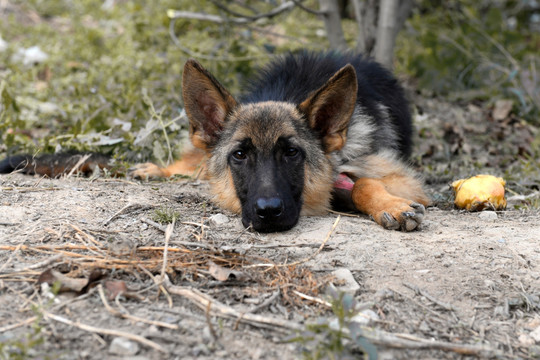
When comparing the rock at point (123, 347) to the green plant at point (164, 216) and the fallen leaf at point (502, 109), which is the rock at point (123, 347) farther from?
the fallen leaf at point (502, 109)

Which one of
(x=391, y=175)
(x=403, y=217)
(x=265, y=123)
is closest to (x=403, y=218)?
(x=403, y=217)

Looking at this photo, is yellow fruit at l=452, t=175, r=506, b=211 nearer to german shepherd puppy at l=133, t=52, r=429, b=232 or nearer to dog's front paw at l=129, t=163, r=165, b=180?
german shepherd puppy at l=133, t=52, r=429, b=232

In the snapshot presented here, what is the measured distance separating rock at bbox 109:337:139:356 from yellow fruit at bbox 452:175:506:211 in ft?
10.1

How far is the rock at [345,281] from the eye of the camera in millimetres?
2709

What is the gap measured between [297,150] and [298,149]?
0.04ft

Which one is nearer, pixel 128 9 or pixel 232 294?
pixel 232 294

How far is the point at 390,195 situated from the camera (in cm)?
405

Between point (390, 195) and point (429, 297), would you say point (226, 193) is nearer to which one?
point (390, 195)

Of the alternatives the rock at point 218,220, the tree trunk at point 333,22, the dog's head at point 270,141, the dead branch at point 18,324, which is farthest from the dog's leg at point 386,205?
the tree trunk at point 333,22

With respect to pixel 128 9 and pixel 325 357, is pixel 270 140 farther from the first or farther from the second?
pixel 128 9

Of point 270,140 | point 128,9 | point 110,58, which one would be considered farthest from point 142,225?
point 128,9

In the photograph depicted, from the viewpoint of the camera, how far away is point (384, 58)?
6.81 metres

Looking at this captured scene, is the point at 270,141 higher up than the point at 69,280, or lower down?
higher up

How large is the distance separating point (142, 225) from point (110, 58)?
18.6ft
